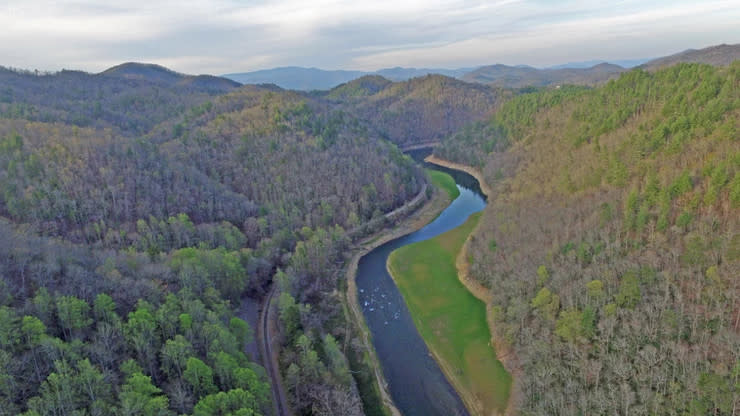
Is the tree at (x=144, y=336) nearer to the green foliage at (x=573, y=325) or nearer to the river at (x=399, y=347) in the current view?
the river at (x=399, y=347)

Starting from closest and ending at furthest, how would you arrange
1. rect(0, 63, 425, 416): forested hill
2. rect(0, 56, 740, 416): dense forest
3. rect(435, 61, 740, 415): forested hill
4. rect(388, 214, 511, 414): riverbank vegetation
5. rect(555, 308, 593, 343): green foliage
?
rect(0, 63, 425, 416): forested hill → rect(0, 56, 740, 416): dense forest → rect(435, 61, 740, 415): forested hill → rect(555, 308, 593, 343): green foliage → rect(388, 214, 511, 414): riverbank vegetation

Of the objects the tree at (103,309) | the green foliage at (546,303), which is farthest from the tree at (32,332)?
the green foliage at (546,303)

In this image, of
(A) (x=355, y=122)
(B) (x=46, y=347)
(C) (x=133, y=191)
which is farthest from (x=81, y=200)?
(A) (x=355, y=122)

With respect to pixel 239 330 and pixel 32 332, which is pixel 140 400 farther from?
pixel 239 330

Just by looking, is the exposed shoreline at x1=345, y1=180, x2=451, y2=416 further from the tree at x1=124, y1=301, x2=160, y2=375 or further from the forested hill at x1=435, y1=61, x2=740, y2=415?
the tree at x1=124, y1=301, x2=160, y2=375

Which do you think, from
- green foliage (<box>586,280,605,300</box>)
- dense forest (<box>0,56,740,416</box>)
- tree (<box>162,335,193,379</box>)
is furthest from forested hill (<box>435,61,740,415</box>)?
tree (<box>162,335,193,379</box>)
